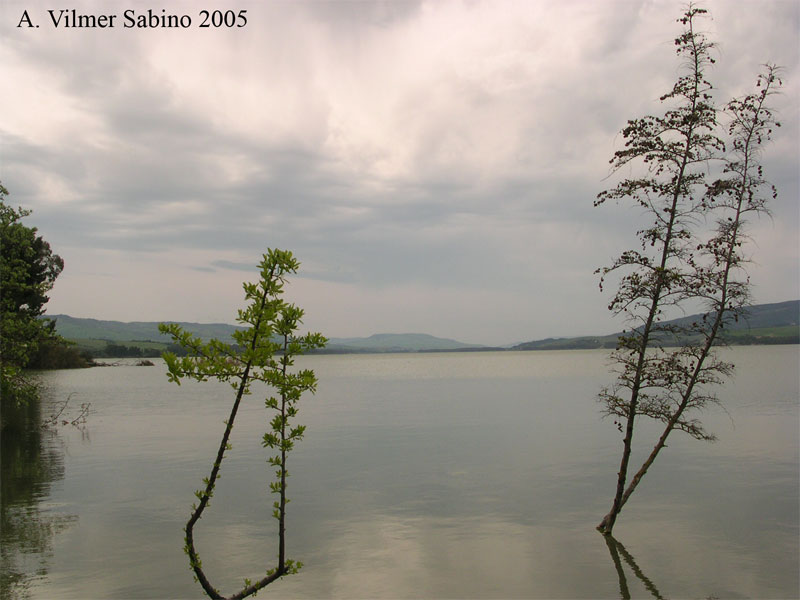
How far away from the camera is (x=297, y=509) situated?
75.5ft

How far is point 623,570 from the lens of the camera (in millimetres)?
16672

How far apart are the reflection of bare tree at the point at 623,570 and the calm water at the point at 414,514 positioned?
0.25ft

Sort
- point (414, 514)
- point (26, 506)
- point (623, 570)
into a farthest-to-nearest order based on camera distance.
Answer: point (26, 506) < point (414, 514) < point (623, 570)

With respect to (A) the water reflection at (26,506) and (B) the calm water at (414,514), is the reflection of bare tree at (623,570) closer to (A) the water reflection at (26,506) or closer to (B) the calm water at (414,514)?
(B) the calm water at (414,514)

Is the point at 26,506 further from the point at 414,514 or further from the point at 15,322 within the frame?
the point at 414,514

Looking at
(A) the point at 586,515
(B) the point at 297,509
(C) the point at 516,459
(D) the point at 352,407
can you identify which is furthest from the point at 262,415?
(A) the point at 586,515

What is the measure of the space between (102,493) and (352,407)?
1451 inches

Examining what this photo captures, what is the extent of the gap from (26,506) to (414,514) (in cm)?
1392

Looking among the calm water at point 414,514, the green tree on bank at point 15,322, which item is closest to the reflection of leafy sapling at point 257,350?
the calm water at point 414,514

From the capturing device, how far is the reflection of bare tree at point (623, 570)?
50.2 feet

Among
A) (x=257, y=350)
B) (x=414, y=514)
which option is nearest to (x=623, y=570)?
(x=414, y=514)

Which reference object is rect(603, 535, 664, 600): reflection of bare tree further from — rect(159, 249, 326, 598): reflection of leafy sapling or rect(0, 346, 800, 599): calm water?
rect(159, 249, 326, 598): reflection of leafy sapling

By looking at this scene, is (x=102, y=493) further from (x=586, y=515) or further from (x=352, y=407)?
(x=352, y=407)

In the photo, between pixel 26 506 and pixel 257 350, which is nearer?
pixel 257 350
